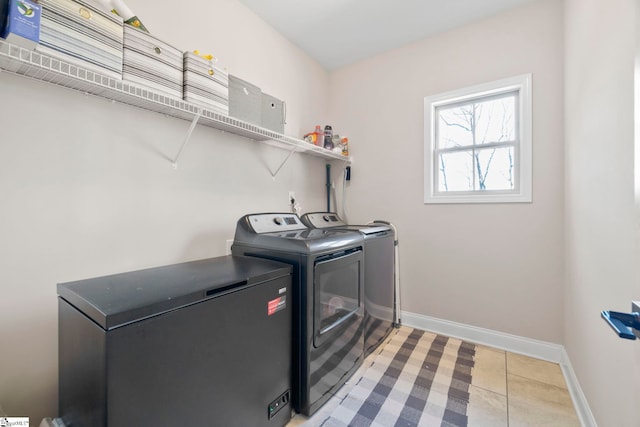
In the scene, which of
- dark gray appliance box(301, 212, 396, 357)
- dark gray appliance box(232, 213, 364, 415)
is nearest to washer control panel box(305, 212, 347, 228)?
dark gray appliance box(301, 212, 396, 357)

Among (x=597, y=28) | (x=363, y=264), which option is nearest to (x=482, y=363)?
(x=363, y=264)

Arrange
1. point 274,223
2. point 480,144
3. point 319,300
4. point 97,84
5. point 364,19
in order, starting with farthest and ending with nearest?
point 480,144 < point 364,19 < point 274,223 < point 319,300 < point 97,84

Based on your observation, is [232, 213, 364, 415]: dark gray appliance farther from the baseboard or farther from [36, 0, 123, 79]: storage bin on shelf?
[36, 0, 123, 79]: storage bin on shelf

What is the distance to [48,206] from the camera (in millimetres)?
1172

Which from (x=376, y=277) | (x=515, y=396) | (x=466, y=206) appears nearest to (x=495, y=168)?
(x=466, y=206)

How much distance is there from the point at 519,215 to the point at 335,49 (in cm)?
231

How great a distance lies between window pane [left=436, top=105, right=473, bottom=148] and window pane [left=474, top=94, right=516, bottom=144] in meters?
0.06

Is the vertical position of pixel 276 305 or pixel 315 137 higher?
pixel 315 137

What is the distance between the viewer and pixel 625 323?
673 millimetres

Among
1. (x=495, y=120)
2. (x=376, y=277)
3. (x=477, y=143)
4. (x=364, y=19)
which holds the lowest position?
(x=376, y=277)

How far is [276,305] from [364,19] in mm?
2393

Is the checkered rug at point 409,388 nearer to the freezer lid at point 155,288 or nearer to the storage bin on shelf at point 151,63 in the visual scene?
the freezer lid at point 155,288

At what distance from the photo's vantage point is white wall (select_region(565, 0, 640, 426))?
963mm

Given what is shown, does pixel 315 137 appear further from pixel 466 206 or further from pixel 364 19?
pixel 466 206
